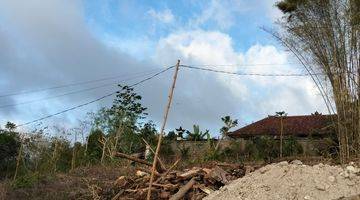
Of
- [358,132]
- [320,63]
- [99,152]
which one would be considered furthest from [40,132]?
[358,132]

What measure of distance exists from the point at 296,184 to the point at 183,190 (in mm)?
2353

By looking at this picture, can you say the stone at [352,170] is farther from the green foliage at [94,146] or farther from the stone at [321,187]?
the green foliage at [94,146]

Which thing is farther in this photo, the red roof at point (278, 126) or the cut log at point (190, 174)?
the red roof at point (278, 126)

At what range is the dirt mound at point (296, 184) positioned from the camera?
8438 mm

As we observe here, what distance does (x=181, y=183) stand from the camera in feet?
35.1

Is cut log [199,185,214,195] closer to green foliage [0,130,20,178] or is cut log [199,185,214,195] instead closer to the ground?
the ground

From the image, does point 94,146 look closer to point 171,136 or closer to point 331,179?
point 171,136

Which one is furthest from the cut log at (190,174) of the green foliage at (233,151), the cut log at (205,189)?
the green foliage at (233,151)

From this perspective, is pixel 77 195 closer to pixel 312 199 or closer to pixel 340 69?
pixel 312 199

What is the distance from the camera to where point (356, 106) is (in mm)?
10727

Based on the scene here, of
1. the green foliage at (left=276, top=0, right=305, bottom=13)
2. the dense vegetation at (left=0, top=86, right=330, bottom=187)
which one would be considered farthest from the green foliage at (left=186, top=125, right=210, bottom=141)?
the green foliage at (left=276, top=0, right=305, bottom=13)

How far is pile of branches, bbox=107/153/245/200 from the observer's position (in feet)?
33.7

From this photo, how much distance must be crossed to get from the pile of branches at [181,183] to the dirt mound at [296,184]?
617 millimetres

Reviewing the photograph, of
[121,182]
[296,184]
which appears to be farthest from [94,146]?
[296,184]
